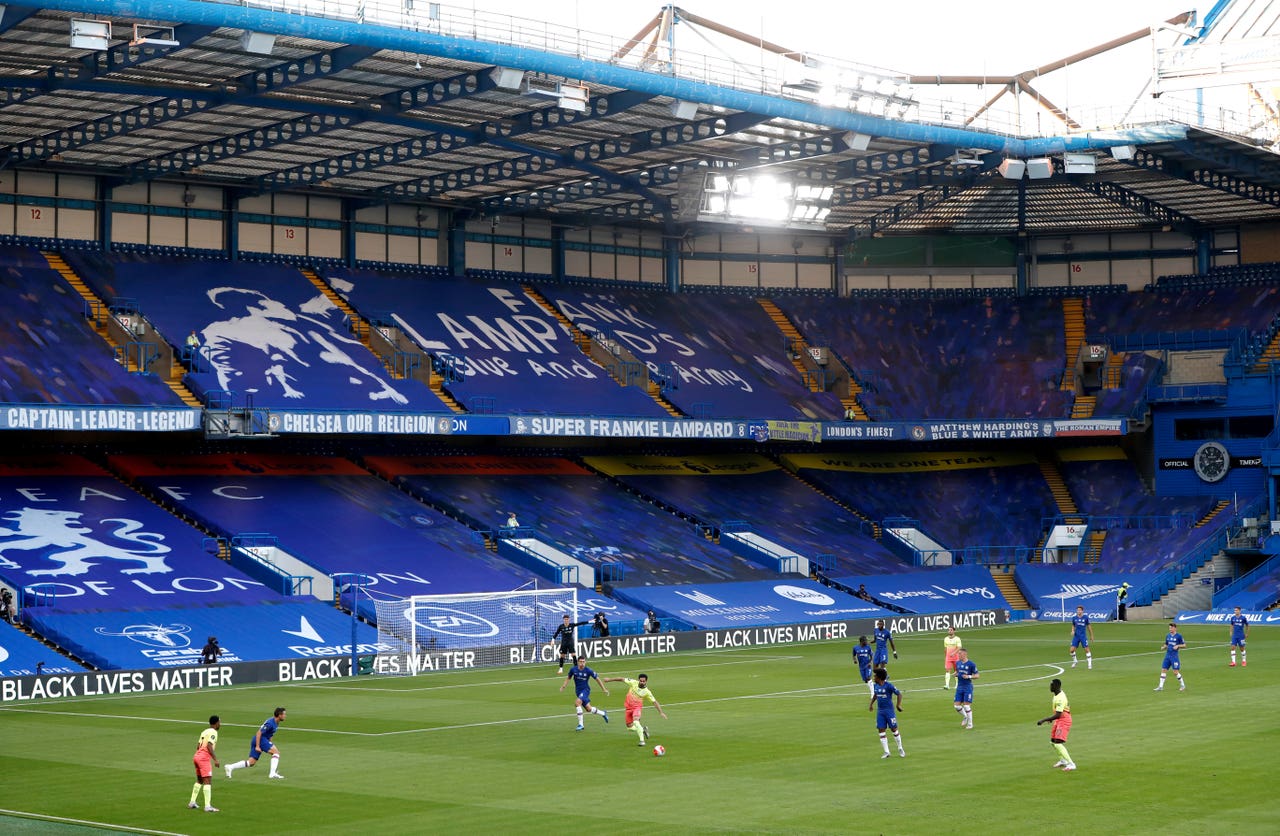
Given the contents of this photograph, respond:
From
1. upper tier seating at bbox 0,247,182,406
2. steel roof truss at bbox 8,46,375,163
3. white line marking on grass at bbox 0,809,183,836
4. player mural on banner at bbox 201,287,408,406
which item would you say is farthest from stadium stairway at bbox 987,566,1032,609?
white line marking on grass at bbox 0,809,183,836

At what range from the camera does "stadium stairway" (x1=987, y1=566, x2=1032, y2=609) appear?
69.8 meters

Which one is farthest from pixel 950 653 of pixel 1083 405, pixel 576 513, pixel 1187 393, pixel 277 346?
pixel 1083 405

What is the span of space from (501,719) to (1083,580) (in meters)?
39.2

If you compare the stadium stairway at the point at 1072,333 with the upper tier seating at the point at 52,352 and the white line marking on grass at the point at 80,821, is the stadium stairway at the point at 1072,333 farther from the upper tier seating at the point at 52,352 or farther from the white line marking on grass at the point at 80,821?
the white line marking on grass at the point at 80,821

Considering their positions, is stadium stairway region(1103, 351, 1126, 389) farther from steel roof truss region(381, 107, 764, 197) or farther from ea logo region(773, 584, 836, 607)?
steel roof truss region(381, 107, 764, 197)

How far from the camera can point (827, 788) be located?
25.5 meters

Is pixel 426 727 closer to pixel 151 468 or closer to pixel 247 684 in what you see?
pixel 247 684

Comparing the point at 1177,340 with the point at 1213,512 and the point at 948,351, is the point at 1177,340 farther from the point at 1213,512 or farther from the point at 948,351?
the point at 948,351

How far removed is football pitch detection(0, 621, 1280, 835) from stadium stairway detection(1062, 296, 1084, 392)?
3139cm

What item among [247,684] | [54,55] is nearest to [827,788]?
[247,684]

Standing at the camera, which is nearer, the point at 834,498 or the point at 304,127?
the point at 304,127

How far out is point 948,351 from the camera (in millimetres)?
80062

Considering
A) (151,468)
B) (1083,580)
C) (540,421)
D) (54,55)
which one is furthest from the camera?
(1083,580)

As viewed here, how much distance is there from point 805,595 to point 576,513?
958 cm
